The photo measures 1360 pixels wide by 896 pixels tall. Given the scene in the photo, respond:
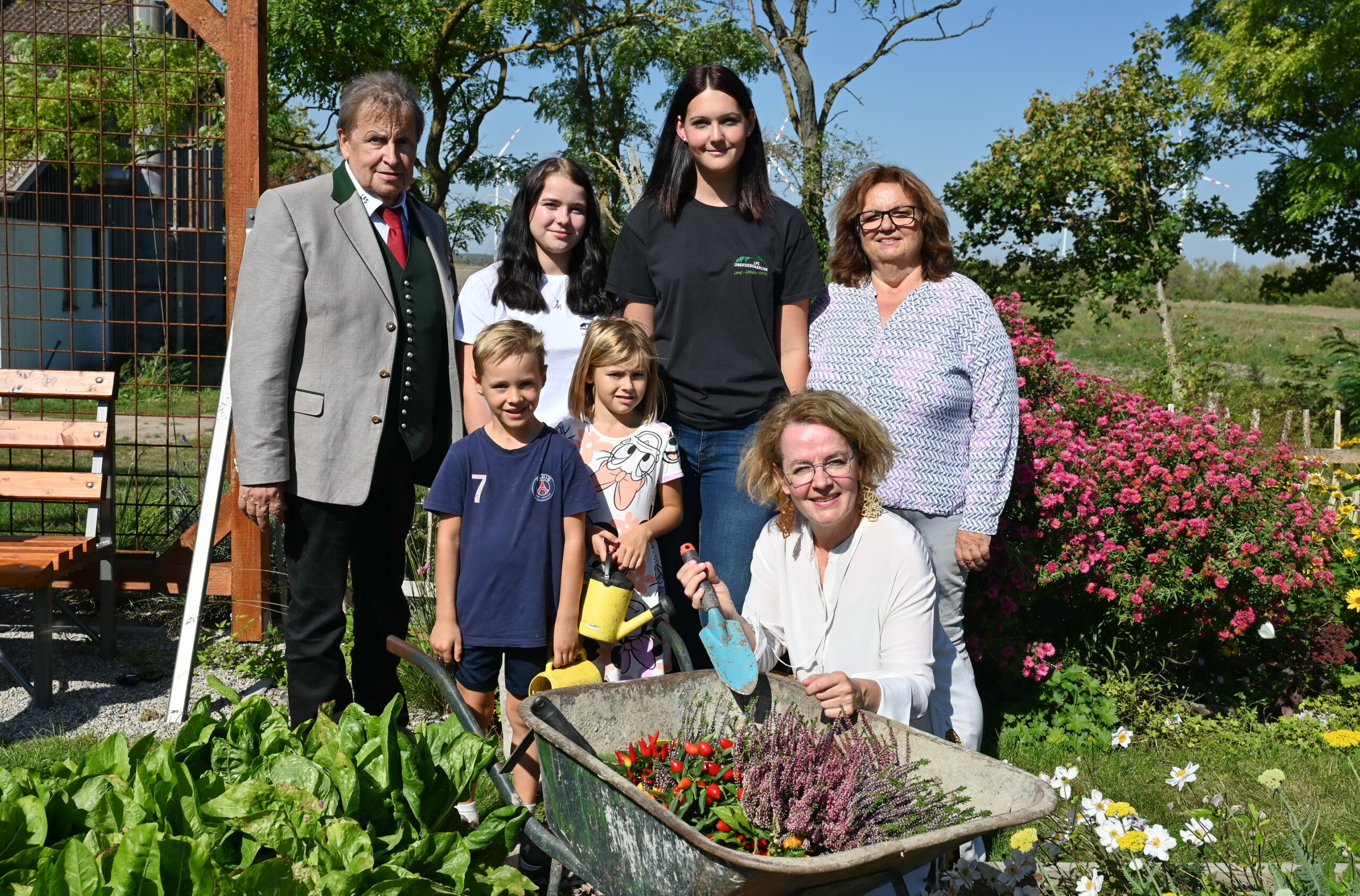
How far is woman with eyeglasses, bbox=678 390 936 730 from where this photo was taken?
2615mm

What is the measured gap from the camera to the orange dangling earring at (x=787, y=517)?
284 cm

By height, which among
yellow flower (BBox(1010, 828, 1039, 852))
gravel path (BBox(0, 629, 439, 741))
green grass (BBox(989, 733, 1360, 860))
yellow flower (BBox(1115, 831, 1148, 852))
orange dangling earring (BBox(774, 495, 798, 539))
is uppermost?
orange dangling earring (BBox(774, 495, 798, 539))

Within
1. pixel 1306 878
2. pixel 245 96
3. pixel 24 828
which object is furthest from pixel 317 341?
pixel 1306 878

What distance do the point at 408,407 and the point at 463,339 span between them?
10.9 inches

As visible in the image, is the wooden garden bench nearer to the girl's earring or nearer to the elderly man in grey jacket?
the elderly man in grey jacket

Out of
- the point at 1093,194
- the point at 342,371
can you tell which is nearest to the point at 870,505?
the point at 342,371

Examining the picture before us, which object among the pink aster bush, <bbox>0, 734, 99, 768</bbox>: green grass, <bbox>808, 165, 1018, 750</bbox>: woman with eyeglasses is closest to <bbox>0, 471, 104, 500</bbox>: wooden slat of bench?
<bbox>0, 734, 99, 768</bbox>: green grass

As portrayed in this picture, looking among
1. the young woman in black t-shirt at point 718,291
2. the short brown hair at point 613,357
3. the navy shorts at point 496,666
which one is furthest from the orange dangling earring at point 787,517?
the navy shorts at point 496,666

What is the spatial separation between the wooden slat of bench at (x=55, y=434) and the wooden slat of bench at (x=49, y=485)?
0.14m

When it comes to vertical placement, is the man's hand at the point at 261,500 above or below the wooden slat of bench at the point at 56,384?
below

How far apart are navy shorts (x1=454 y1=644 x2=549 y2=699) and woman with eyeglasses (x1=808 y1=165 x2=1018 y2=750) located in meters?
1.16

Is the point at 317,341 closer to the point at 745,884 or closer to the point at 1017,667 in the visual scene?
the point at 745,884

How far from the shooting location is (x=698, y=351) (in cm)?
334

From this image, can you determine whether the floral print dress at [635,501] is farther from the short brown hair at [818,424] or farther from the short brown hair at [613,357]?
the short brown hair at [818,424]
